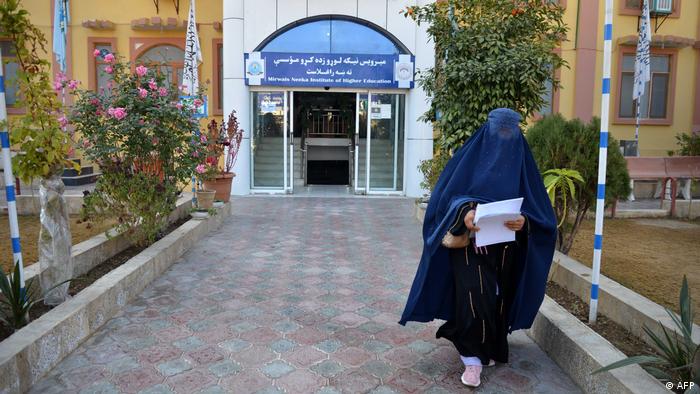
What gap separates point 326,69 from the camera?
38.8 feet

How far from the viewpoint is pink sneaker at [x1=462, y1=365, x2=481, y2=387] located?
3.14 metres

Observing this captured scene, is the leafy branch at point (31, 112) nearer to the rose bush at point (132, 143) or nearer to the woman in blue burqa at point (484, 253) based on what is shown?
the rose bush at point (132, 143)

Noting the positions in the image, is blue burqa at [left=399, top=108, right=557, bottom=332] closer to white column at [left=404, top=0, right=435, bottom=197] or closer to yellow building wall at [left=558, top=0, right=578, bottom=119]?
white column at [left=404, top=0, right=435, bottom=197]

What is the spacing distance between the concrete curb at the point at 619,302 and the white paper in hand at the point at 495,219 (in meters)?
1.18

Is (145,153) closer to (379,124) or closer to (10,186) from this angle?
(10,186)

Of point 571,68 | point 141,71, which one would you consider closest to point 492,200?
point 141,71

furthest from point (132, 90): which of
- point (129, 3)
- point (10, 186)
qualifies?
point (129, 3)

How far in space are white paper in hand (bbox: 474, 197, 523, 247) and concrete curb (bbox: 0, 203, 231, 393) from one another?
258 cm

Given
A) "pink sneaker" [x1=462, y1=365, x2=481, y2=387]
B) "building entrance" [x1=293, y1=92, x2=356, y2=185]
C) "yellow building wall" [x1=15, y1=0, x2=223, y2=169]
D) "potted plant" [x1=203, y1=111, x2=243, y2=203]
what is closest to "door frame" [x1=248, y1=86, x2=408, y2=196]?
"potted plant" [x1=203, y1=111, x2=243, y2=203]

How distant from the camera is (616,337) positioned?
11.7 feet

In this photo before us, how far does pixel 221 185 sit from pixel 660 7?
11.9 meters

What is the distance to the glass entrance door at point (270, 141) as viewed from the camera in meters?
Result: 12.2

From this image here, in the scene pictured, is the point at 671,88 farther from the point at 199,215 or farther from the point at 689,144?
the point at 199,215

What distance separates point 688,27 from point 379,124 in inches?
344
